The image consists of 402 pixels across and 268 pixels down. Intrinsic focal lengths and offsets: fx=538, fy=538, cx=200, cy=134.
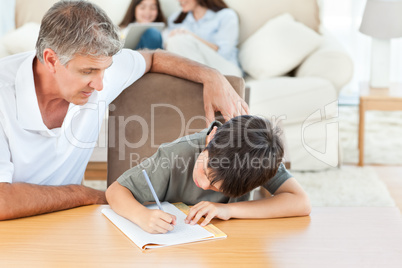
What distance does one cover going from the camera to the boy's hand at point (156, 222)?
1113 mm

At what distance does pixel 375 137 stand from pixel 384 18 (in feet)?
3.11

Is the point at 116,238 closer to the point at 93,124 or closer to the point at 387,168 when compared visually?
the point at 93,124

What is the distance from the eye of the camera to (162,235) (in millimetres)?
1097

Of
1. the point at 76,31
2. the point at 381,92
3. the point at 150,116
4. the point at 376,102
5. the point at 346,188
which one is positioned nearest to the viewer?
the point at 76,31

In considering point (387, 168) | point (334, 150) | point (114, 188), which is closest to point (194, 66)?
point (114, 188)

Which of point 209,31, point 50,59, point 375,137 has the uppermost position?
point 50,59

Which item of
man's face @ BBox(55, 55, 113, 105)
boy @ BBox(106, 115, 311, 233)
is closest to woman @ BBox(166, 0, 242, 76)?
man's face @ BBox(55, 55, 113, 105)

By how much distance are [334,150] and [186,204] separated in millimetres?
1903

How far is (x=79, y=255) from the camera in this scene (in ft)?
3.26

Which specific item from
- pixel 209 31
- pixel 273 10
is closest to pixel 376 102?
pixel 273 10

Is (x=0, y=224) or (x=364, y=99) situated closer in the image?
(x=0, y=224)

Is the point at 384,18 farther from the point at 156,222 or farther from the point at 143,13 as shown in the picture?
the point at 156,222

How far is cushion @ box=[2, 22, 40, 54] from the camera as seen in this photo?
3.52 metres

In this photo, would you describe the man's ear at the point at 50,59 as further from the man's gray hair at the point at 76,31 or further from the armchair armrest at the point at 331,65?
the armchair armrest at the point at 331,65
